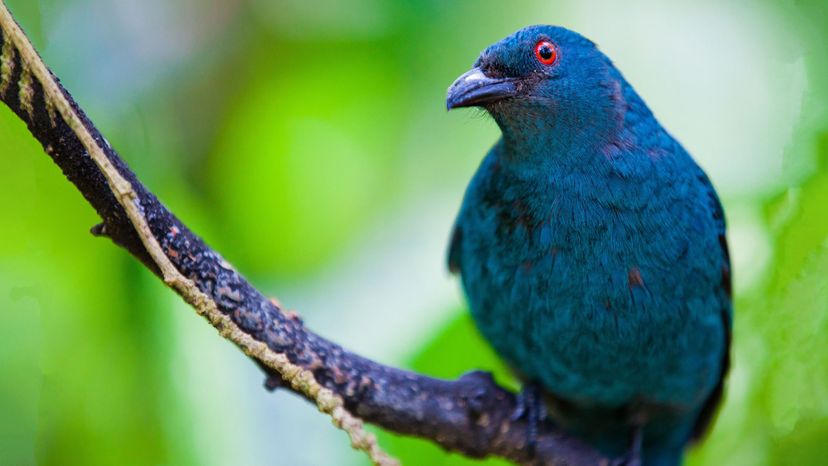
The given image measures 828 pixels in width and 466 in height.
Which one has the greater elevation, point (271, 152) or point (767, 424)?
point (271, 152)

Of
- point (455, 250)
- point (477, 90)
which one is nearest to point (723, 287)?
point (455, 250)

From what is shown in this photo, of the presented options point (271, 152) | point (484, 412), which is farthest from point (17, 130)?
point (484, 412)

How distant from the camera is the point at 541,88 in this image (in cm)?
290

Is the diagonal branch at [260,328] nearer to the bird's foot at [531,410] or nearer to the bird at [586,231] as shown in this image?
the bird's foot at [531,410]

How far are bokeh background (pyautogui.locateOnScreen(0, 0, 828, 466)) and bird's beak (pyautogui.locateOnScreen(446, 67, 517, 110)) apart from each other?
0.71 m

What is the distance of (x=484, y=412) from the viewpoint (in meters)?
3.27

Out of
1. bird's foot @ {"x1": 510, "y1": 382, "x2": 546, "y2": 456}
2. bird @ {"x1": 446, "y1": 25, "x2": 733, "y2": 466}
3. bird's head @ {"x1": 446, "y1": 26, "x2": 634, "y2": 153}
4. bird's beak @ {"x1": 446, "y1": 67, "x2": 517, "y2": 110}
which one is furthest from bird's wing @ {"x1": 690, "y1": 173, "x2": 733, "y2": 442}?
bird's beak @ {"x1": 446, "y1": 67, "x2": 517, "y2": 110}

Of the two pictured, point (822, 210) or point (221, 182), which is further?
point (221, 182)

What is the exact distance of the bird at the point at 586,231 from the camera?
115 inches

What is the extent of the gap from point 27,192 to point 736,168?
2636mm

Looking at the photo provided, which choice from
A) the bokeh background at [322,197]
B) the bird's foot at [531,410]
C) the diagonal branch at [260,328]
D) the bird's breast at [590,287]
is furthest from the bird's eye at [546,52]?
the bird's foot at [531,410]

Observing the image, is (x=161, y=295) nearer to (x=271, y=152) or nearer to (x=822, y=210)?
(x=271, y=152)

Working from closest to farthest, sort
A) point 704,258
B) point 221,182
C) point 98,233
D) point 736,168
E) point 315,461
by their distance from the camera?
1. point 98,233
2. point 704,258
3. point 315,461
4. point 736,168
5. point 221,182

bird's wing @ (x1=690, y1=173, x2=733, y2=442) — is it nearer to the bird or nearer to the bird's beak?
the bird
